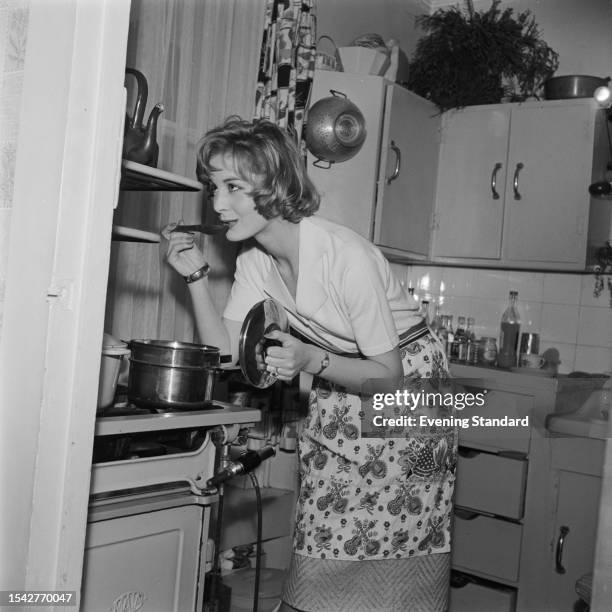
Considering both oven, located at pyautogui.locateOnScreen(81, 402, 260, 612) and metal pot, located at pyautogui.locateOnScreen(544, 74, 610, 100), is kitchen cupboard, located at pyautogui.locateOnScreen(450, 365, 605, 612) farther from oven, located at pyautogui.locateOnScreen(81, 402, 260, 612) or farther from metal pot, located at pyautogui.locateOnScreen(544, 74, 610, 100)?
oven, located at pyautogui.locateOnScreen(81, 402, 260, 612)

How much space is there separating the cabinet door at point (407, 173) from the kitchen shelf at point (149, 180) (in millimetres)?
1198

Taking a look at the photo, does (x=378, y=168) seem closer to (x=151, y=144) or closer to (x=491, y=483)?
(x=491, y=483)

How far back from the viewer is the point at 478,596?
2.84m

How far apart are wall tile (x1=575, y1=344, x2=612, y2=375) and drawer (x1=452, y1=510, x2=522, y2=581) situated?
2.61ft

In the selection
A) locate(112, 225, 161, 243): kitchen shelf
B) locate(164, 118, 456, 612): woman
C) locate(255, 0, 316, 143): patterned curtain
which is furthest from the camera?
locate(255, 0, 316, 143): patterned curtain

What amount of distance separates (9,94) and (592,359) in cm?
258

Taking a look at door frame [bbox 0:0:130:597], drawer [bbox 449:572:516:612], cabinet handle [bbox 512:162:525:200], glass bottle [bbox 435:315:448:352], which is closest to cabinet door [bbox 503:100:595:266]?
cabinet handle [bbox 512:162:525:200]

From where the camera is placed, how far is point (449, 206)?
132 inches

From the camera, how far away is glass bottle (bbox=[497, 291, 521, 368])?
3244 millimetres

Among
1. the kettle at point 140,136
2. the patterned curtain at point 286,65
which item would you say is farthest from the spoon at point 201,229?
the patterned curtain at point 286,65

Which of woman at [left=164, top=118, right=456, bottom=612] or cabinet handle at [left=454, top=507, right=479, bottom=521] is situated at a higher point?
woman at [left=164, top=118, right=456, bottom=612]

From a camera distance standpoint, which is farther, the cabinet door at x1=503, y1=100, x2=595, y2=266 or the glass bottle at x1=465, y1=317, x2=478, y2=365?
the glass bottle at x1=465, y1=317, x2=478, y2=365

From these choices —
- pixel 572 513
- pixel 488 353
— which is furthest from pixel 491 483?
pixel 488 353

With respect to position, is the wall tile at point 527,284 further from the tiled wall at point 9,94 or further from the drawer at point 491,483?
the tiled wall at point 9,94
